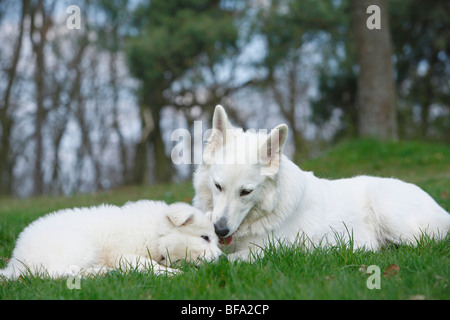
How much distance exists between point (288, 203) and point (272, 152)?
1.70 feet

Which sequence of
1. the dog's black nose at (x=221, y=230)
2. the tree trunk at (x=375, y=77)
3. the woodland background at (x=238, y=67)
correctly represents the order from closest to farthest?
1. the dog's black nose at (x=221, y=230)
2. the tree trunk at (x=375, y=77)
3. the woodland background at (x=238, y=67)

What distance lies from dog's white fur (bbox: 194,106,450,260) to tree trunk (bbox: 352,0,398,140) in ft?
25.6

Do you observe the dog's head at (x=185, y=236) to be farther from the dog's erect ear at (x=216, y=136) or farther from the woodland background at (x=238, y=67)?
the woodland background at (x=238, y=67)

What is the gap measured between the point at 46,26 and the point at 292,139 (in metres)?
12.8

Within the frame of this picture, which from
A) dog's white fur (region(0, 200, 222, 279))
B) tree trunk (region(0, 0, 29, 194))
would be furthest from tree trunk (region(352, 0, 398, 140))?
tree trunk (region(0, 0, 29, 194))

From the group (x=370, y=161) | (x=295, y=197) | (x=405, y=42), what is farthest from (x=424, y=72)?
(x=295, y=197)

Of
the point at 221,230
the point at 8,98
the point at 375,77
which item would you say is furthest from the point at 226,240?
the point at 8,98

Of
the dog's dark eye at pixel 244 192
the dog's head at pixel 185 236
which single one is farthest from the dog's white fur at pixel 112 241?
the dog's dark eye at pixel 244 192

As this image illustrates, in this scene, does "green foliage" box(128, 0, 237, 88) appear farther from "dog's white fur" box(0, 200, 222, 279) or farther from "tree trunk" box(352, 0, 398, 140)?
"dog's white fur" box(0, 200, 222, 279)

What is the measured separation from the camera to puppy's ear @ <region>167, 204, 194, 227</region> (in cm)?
396

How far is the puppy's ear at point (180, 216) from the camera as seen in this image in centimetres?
396

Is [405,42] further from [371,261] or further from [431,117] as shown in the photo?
[371,261]

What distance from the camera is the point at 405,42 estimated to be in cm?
1750

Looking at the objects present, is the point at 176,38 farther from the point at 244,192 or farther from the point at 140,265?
the point at 140,265
